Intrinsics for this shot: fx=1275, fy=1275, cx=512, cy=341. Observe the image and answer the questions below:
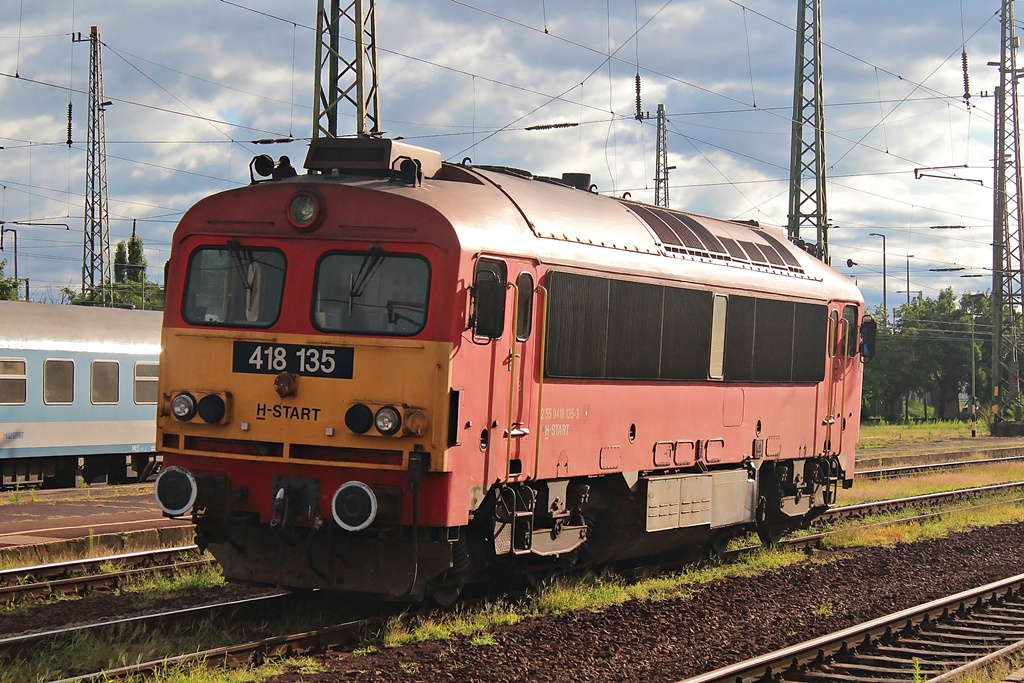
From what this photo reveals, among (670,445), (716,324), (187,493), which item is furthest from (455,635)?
(716,324)

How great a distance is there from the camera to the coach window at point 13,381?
2128 cm

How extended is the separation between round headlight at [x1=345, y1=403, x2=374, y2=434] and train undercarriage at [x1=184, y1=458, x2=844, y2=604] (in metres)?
0.71

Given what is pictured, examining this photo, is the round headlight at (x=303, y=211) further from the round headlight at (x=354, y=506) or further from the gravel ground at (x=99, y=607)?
the gravel ground at (x=99, y=607)

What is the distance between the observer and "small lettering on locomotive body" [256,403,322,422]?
9.58 metres

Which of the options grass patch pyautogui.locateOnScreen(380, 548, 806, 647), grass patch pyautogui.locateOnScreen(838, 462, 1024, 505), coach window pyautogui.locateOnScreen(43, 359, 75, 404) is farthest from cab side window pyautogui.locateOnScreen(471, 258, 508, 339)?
coach window pyautogui.locateOnScreen(43, 359, 75, 404)

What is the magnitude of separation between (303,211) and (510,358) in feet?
6.53

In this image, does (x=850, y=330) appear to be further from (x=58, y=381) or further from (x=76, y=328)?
(x=76, y=328)

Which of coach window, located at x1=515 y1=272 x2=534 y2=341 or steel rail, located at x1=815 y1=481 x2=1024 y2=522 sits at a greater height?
coach window, located at x1=515 y1=272 x2=534 y2=341

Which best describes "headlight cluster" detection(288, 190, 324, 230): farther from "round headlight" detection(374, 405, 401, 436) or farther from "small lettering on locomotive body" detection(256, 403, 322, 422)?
"round headlight" detection(374, 405, 401, 436)

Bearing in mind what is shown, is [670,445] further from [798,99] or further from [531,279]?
[798,99]

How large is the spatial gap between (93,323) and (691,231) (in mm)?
13930

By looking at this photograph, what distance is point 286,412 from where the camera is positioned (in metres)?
9.64

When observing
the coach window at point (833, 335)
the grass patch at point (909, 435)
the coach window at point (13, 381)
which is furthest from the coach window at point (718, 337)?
the grass patch at point (909, 435)

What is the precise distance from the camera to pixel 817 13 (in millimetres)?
32250
